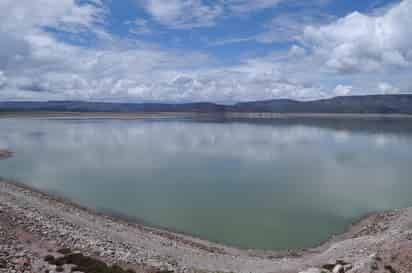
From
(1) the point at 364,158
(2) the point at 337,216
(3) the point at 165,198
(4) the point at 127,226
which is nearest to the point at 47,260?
(4) the point at 127,226

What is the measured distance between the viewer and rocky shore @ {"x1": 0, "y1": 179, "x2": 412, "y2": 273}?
831 cm

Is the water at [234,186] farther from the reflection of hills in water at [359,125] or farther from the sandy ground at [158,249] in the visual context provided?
the reflection of hills in water at [359,125]

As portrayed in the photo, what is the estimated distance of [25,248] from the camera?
9.34 meters

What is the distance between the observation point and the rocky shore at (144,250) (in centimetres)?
831

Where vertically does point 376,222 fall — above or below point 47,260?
below

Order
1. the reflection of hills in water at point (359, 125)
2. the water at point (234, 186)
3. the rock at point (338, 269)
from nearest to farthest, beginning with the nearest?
the rock at point (338, 269) → the water at point (234, 186) → the reflection of hills in water at point (359, 125)

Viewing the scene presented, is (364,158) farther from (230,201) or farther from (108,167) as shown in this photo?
(108,167)

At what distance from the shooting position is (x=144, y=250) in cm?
1071

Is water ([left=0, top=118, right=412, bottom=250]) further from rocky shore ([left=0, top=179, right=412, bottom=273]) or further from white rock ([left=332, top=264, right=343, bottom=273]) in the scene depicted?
white rock ([left=332, top=264, right=343, bottom=273])

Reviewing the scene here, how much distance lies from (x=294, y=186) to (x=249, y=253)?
1113 centimetres

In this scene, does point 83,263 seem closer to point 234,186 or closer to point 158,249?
point 158,249

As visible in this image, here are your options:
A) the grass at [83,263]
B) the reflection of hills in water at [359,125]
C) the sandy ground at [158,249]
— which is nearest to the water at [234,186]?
the sandy ground at [158,249]

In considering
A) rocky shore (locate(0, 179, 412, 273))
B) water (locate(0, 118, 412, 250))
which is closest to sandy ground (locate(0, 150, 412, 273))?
rocky shore (locate(0, 179, 412, 273))

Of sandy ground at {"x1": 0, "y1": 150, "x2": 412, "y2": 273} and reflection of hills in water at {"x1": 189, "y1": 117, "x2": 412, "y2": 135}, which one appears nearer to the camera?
sandy ground at {"x1": 0, "y1": 150, "x2": 412, "y2": 273}
